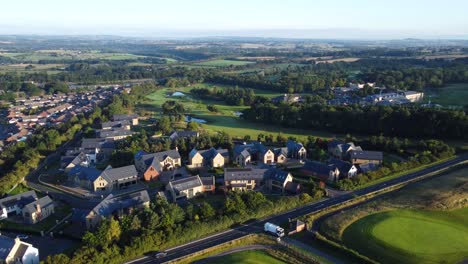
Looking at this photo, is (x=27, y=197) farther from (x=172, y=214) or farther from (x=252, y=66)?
(x=252, y=66)

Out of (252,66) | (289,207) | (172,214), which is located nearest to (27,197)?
(172,214)

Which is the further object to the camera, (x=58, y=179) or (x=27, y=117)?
(x=27, y=117)

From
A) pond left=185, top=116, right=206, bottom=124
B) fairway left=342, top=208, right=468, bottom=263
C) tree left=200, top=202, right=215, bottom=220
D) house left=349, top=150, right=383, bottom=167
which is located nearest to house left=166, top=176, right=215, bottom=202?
tree left=200, top=202, right=215, bottom=220

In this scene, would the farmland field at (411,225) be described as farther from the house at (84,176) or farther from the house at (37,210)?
the house at (37,210)

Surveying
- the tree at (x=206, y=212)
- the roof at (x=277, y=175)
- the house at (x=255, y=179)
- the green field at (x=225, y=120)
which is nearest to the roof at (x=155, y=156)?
the house at (x=255, y=179)

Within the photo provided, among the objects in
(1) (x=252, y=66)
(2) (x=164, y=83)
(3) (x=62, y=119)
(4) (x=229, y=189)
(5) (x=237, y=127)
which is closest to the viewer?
(4) (x=229, y=189)

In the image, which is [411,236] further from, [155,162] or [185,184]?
[155,162]

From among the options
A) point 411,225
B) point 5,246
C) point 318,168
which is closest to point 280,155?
point 318,168
